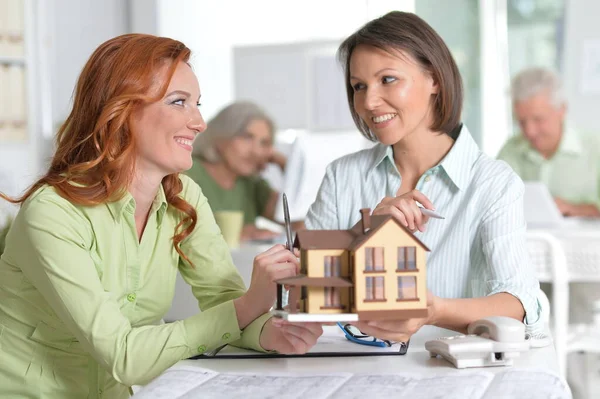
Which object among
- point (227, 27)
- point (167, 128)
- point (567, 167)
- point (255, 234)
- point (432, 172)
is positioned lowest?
point (255, 234)

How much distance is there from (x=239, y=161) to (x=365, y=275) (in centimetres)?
332

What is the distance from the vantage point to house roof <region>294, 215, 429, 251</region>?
3.69 feet

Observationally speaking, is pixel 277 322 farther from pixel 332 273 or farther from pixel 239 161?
pixel 239 161

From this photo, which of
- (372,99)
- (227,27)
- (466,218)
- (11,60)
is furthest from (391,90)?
(227,27)

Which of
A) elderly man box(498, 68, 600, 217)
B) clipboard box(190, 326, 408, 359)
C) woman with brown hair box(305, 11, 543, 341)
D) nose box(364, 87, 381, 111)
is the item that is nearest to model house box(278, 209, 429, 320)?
clipboard box(190, 326, 408, 359)

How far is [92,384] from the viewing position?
1.51 metres

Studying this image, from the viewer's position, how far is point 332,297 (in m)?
1.12

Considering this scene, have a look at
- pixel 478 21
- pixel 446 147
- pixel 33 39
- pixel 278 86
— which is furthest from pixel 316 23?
pixel 446 147

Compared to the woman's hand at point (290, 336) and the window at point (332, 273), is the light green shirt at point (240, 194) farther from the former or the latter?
the window at point (332, 273)

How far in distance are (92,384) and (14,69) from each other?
10.3ft

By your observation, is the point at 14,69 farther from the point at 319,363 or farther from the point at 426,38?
the point at 319,363

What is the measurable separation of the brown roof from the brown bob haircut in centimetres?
70

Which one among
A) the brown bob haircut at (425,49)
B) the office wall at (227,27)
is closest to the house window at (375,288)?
the brown bob haircut at (425,49)

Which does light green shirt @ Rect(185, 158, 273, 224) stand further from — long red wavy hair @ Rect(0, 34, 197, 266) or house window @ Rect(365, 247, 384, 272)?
house window @ Rect(365, 247, 384, 272)
